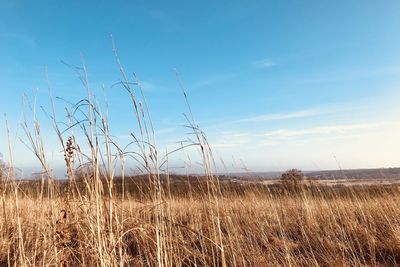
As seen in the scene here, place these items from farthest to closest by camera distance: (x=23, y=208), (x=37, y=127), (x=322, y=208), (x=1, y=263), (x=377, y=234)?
(x=322, y=208), (x=23, y=208), (x=377, y=234), (x=1, y=263), (x=37, y=127)

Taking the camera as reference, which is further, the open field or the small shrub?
the small shrub

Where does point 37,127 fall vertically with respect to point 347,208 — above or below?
above

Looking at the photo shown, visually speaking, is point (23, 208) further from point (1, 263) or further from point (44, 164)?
point (44, 164)

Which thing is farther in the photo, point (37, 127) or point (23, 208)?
point (23, 208)

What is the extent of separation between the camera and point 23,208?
416 cm

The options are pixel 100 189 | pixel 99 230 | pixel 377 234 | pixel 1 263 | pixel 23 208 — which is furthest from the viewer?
pixel 23 208

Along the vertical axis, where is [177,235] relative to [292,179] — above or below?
below

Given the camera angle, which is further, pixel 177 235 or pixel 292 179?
pixel 292 179

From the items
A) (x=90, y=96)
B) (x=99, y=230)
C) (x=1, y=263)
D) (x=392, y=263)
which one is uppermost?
(x=90, y=96)

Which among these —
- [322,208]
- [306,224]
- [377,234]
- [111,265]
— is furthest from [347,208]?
[111,265]

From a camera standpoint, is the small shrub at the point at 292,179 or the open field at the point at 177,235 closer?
the open field at the point at 177,235

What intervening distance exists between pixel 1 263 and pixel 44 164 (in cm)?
140

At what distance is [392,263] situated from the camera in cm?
290

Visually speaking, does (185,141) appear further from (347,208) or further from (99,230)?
(347,208)
